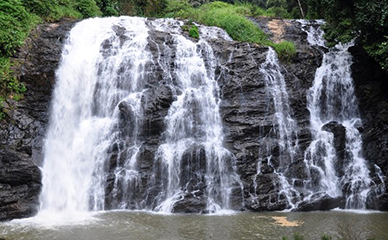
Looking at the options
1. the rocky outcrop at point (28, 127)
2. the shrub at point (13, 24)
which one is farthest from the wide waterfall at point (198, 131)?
the shrub at point (13, 24)

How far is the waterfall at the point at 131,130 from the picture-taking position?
12.1 meters

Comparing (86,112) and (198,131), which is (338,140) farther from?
(86,112)

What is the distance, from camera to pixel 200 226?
9484 mm

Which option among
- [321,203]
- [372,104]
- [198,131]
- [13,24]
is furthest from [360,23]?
[13,24]

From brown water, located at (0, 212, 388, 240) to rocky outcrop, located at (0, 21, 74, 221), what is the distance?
3.55ft

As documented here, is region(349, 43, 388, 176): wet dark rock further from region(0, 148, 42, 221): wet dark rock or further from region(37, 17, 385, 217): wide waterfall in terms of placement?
region(0, 148, 42, 221): wet dark rock

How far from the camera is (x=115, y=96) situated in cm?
1386

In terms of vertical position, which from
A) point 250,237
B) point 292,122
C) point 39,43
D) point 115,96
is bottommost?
point 250,237

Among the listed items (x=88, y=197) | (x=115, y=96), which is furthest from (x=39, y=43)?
(x=88, y=197)

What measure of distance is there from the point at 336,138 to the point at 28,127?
1184 centimetres

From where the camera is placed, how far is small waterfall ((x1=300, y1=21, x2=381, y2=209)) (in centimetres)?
1280

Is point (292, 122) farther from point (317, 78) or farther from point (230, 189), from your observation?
point (230, 189)

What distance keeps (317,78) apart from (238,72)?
3726mm

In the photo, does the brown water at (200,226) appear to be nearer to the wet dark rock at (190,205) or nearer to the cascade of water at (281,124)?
the wet dark rock at (190,205)
